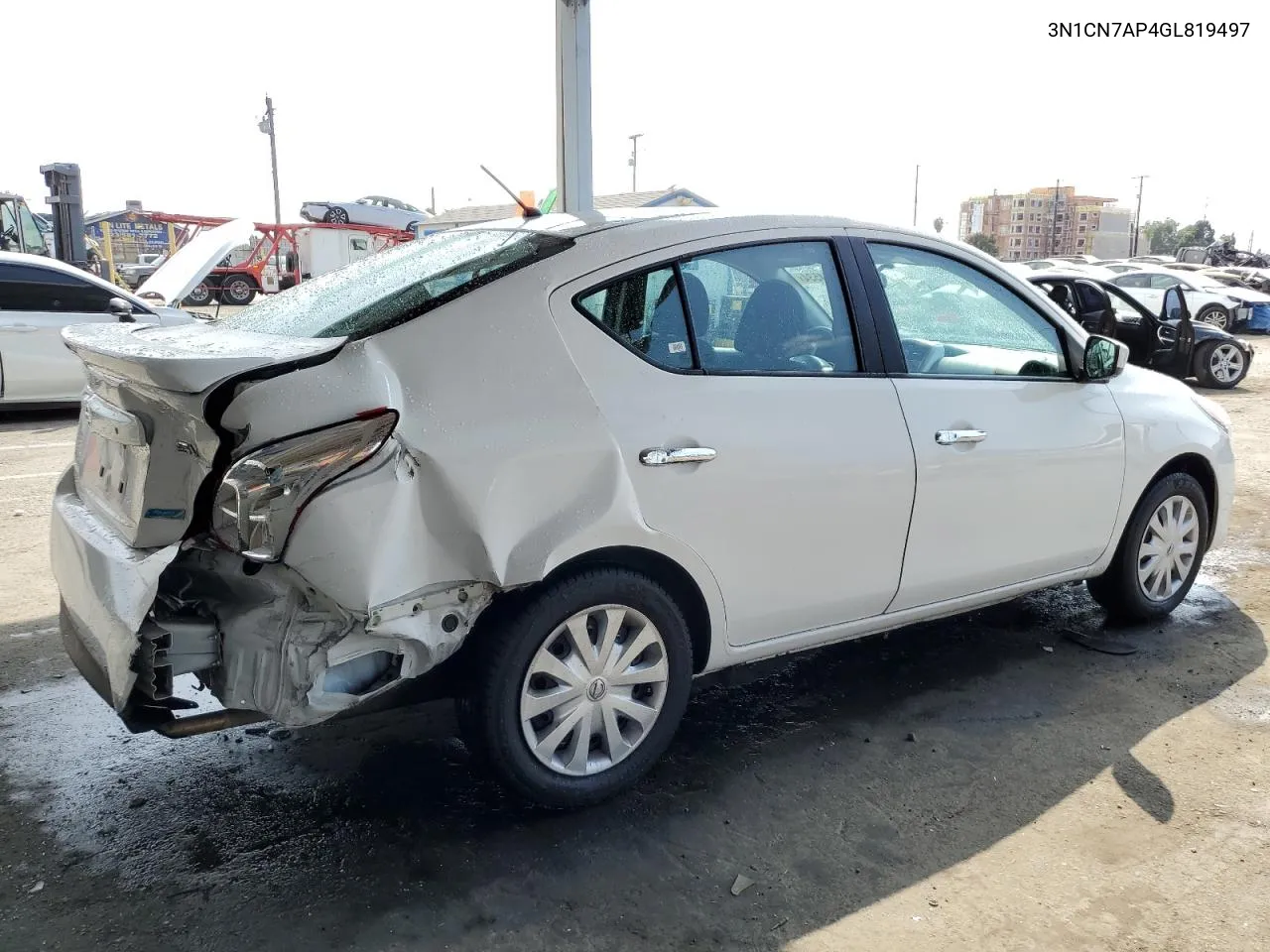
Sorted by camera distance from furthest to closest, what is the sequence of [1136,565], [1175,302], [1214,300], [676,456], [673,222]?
[1214,300]
[1175,302]
[1136,565]
[673,222]
[676,456]

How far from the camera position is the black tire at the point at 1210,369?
13.0 m

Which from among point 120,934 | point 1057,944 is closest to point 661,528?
point 1057,944

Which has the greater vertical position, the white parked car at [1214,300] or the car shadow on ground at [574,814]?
the white parked car at [1214,300]

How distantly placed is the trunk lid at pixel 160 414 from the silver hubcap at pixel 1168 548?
3466 mm

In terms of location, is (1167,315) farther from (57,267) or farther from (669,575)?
(57,267)

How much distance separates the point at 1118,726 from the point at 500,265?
2644 mm

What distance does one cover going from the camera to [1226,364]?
13062mm

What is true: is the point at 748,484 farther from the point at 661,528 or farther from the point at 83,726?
the point at 83,726

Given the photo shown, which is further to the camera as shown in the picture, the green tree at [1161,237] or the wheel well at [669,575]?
the green tree at [1161,237]

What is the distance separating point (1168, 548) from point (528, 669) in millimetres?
3094

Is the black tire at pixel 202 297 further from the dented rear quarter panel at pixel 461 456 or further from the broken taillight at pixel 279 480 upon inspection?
the broken taillight at pixel 279 480

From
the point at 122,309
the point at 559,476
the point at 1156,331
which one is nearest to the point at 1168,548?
the point at 559,476

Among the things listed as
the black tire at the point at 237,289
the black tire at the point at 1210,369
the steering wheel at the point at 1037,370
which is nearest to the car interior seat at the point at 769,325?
the steering wheel at the point at 1037,370

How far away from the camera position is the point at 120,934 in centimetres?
238
